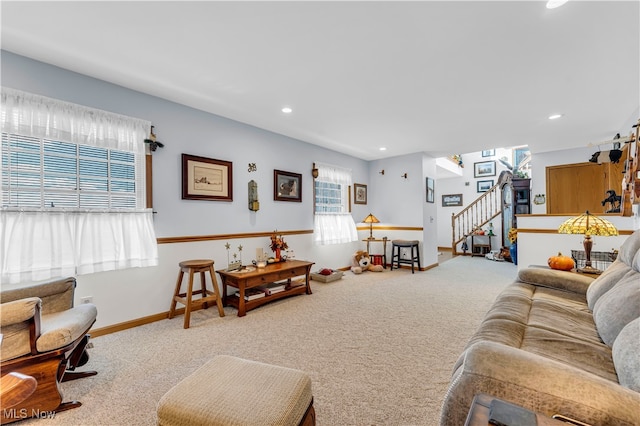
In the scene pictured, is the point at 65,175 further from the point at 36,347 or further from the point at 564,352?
the point at 564,352

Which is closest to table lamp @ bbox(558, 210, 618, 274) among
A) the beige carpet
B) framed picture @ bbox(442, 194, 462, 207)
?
the beige carpet

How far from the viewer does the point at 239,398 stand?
3.50 feet

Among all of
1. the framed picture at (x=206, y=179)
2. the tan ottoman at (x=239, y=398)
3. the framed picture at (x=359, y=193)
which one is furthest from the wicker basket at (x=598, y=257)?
the framed picture at (x=206, y=179)

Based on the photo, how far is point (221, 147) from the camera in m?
3.60

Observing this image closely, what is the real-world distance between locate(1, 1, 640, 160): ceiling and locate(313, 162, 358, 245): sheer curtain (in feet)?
5.28

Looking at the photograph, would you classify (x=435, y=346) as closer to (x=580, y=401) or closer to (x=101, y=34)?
(x=580, y=401)

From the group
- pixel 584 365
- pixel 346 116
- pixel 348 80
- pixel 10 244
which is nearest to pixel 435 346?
pixel 584 365

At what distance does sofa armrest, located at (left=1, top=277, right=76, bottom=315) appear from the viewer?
185 centimetres

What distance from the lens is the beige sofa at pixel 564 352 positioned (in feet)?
2.61

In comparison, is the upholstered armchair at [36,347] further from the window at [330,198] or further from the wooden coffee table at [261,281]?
the window at [330,198]

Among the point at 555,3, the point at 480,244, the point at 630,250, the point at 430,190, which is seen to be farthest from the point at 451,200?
the point at 555,3

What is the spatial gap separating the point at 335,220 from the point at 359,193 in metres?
1.10

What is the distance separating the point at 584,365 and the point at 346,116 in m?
3.20

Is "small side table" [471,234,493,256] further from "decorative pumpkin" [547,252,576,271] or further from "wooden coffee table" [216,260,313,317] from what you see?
"wooden coffee table" [216,260,313,317]
